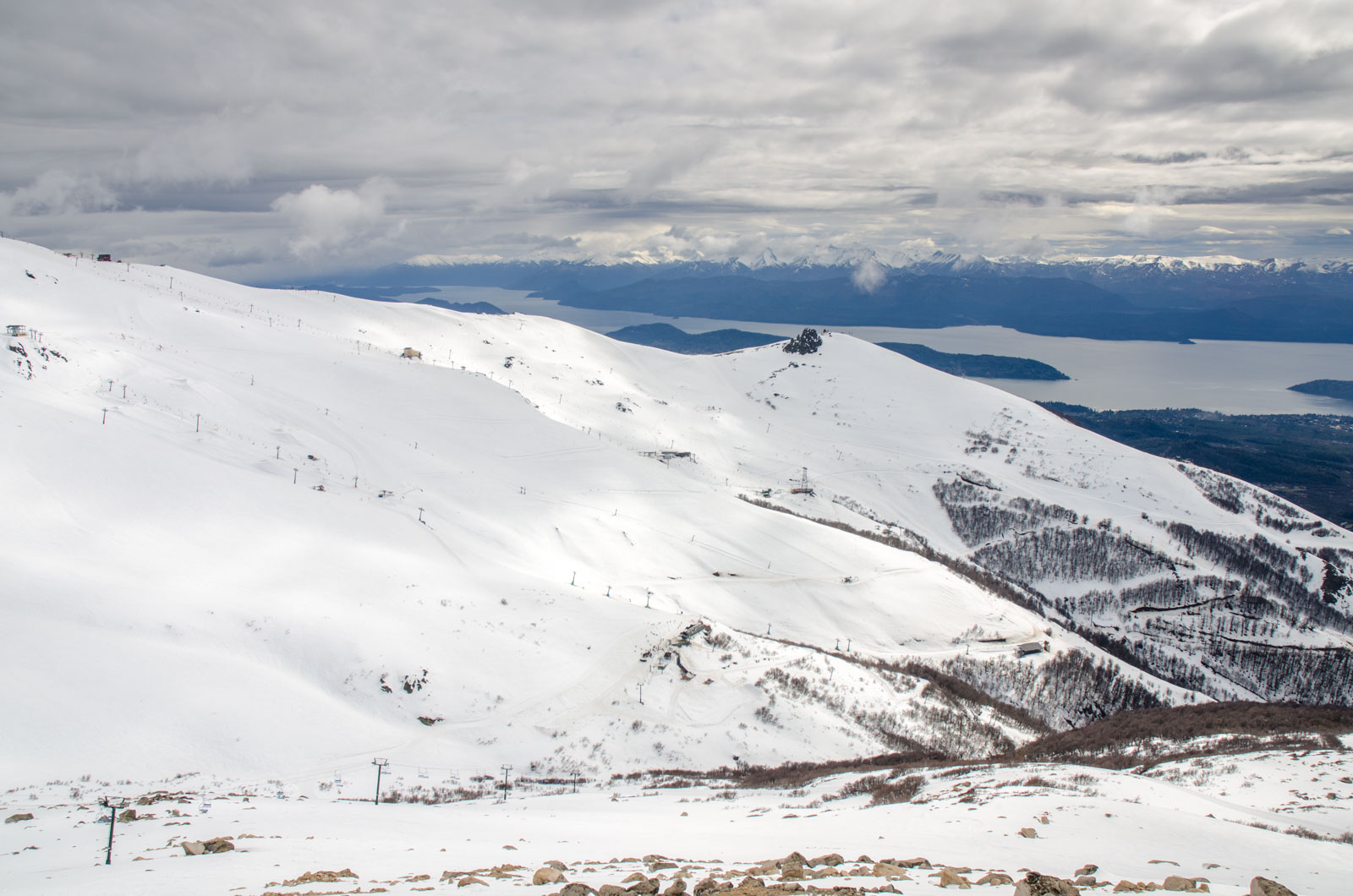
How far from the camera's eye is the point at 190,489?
148 feet

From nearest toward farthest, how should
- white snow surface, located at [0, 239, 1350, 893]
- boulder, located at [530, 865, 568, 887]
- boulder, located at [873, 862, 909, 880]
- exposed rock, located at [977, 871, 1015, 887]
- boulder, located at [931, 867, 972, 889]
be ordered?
boulder, located at [931, 867, 972, 889] → exposed rock, located at [977, 871, 1015, 887] → boulder, located at [873, 862, 909, 880] → boulder, located at [530, 865, 568, 887] → white snow surface, located at [0, 239, 1350, 893]

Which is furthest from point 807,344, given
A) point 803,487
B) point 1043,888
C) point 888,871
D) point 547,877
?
point 1043,888

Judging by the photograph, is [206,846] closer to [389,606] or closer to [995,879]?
[995,879]

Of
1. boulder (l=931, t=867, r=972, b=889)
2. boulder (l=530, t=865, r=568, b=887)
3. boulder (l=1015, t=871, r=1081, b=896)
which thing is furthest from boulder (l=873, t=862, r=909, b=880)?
boulder (l=530, t=865, r=568, b=887)

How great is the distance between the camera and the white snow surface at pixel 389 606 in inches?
869

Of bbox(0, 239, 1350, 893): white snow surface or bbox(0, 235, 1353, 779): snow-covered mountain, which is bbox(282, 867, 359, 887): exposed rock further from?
bbox(0, 235, 1353, 779): snow-covered mountain

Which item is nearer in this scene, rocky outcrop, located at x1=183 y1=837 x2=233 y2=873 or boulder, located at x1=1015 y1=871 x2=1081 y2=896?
boulder, located at x1=1015 y1=871 x2=1081 y2=896

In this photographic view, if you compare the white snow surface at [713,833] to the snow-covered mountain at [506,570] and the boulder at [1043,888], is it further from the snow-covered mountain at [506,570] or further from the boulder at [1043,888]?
the snow-covered mountain at [506,570]

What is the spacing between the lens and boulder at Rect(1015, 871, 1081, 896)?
37.0 feet

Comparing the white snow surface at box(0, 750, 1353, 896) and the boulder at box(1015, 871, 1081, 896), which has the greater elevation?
the boulder at box(1015, 871, 1081, 896)

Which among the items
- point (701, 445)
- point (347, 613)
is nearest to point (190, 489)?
point (347, 613)

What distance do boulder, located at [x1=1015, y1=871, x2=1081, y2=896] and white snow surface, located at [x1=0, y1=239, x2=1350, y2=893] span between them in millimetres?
5425

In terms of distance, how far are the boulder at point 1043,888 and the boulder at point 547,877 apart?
28.3 feet

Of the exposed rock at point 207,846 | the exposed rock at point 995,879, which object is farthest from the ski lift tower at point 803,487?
the exposed rock at point 207,846
